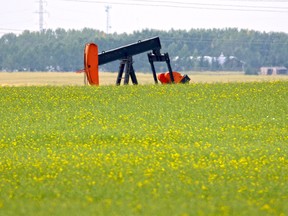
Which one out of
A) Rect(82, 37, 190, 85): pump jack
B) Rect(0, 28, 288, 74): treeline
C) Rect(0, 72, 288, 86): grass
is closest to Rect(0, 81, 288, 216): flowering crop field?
Rect(82, 37, 190, 85): pump jack

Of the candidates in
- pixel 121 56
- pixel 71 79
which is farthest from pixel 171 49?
pixel 121 56

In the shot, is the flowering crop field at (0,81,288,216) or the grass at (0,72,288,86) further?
the grass at (0,72,288,86)

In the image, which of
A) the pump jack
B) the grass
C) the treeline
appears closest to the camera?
the pump jack

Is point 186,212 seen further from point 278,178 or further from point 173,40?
point 173,40

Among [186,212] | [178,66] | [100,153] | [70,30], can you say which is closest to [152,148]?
[100,153]

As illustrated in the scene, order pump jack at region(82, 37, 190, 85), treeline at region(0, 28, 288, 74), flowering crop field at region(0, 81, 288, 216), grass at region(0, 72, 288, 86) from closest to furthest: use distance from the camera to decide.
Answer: flowering crop field at region(0, 81, 288, 216)
pump jack at region(82, 37, 190, 85)
grass at region(0, 72, 288, 86)
treeline at region(0, 28, 288, 74)

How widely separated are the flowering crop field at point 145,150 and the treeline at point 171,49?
9674cm

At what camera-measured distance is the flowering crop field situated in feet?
45.9

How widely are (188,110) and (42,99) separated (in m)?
6.11

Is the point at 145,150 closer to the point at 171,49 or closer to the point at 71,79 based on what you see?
the point at 71,79

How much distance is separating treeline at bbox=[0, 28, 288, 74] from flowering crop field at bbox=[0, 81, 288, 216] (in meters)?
96.7

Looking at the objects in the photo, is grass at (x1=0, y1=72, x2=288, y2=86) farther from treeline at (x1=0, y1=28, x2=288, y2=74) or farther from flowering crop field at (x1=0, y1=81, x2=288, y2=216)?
treeline at (x1=0, y1=28, x2=288, y2=74)

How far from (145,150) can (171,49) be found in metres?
125

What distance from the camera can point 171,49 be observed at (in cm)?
14525
